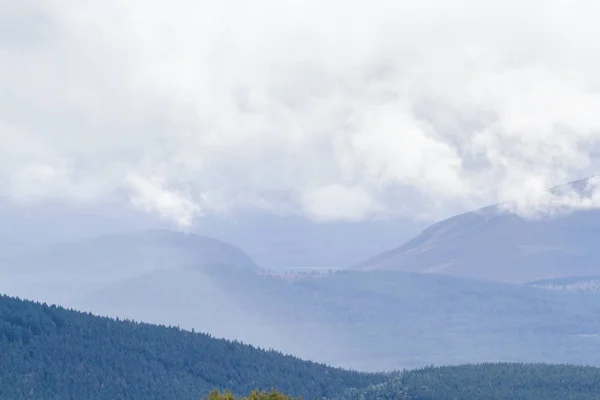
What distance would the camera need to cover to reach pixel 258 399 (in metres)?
118

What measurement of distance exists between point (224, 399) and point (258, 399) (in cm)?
355

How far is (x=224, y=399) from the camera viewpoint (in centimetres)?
11625
